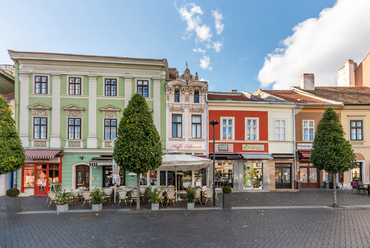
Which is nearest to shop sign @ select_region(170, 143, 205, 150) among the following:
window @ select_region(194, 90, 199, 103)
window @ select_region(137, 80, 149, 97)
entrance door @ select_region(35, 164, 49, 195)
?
window @ select_region(194, 90, 199, 103)

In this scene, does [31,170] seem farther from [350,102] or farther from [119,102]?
[350,102]

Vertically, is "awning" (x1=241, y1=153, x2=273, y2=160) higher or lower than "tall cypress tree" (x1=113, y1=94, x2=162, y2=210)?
lower

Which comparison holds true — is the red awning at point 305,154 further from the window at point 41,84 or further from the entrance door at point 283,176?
the window at point 41,84

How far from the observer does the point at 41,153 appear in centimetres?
1666

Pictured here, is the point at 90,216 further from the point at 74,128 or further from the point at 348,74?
the point at 348,74

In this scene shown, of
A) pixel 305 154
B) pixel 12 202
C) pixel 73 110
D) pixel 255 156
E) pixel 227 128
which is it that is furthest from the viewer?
pixel 227 128

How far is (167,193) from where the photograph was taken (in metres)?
12.5

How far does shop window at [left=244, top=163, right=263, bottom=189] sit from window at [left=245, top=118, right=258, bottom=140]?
A: 2.36 meters

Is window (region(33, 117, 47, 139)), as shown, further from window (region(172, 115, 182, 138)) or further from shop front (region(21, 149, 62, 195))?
window (region(172, 115, 182, 138))

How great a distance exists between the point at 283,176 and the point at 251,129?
5.12 meters

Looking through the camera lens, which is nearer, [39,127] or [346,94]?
[39,127]

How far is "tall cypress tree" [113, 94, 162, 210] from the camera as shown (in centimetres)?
1109

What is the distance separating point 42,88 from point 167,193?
13.5 meters

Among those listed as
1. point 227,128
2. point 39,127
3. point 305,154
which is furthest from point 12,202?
point 305,154
